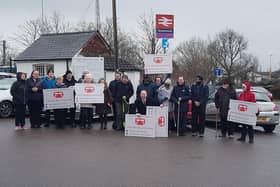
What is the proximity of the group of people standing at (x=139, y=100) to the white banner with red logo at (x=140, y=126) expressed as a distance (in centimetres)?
69

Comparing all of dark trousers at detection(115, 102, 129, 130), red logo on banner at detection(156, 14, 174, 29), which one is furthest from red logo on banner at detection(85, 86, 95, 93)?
red logo on banner at detection(156, 14, 174, 29)

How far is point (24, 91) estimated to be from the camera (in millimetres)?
12164

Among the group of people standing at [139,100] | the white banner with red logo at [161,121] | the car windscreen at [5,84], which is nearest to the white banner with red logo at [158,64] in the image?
the group of people standing at [139,100]

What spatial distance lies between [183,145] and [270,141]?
309 cm

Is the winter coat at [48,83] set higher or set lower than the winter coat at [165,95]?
higher

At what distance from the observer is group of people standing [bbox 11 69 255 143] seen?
11609 mm

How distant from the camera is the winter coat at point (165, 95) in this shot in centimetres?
1207

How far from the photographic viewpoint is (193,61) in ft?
195

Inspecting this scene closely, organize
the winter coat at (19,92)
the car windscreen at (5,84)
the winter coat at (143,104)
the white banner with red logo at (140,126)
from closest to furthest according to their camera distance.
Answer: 1. the white banner with red logo at (140,126)
2. the winter coat at (143,104)
3. the winter coat at (19,92)
4. the car windscreen at (5,84)

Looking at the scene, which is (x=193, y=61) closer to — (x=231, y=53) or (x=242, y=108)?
(x=231, y=53)

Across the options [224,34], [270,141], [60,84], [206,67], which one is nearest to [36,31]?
[206,67]

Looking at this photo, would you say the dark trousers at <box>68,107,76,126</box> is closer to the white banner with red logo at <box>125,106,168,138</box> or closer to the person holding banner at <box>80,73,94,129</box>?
the person holding banner at <box>80,73,94,129</box>

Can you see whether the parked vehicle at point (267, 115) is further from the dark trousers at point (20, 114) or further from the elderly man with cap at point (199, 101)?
the dark trousers at point (20, 114)

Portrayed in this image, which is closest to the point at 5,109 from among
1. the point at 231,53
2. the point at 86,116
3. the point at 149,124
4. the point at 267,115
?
the point at 86,116
